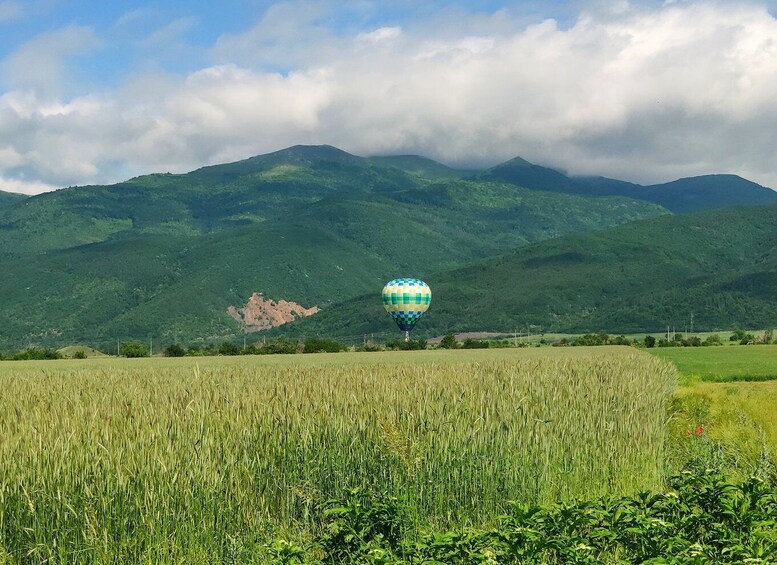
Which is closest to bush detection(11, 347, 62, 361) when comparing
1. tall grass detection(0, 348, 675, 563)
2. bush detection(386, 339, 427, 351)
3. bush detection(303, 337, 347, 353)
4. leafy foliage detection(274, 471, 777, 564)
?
bush detection(303, 337, 347, 353)

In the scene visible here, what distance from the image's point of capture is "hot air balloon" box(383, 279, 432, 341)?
92375 mm

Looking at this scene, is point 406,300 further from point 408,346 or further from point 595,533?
point 595,533

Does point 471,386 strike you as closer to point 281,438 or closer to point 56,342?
point 281,438

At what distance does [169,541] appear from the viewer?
9.16 metres

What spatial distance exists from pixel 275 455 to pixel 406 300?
268ft

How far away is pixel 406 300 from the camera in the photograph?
3637 inches

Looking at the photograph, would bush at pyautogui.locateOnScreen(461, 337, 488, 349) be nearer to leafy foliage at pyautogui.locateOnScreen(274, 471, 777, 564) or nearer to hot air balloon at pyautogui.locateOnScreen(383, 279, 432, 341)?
hot air balloon at pyautogui.locateOnScreen(383, 279, 432, 341)

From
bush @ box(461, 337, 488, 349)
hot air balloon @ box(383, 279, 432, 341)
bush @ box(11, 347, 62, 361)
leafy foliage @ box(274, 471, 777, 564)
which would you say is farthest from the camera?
hot air balloon @ box(383, 279, 432, 341)

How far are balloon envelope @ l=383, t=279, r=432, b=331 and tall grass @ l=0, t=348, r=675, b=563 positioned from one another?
77.4 m

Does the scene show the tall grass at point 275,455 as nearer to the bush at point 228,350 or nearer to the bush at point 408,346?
the bush at point 228,350

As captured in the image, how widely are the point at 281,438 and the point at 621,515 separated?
169 inches

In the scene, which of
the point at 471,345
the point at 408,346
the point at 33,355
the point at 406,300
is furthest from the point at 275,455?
the point at 406,300

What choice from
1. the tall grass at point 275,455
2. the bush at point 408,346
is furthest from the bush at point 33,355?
the tall grass at point 275,455

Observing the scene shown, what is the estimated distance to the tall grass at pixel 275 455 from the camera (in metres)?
8.87
